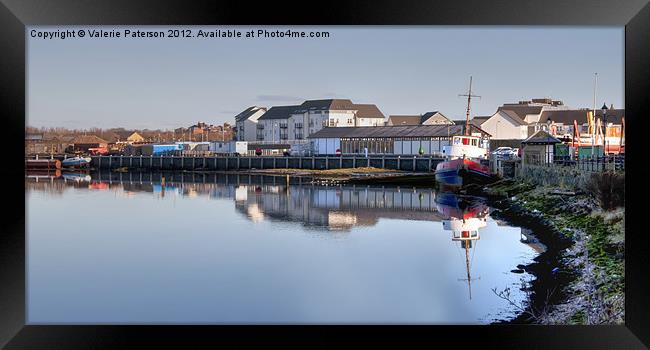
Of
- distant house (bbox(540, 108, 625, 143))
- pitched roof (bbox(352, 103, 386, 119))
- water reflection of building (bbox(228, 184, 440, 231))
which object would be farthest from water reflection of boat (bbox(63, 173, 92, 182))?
distant house (bbox(540, 108, 625, 143))

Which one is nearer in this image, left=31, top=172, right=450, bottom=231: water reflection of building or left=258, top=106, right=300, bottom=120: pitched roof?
left=31, top=172, right=450, bottom=231: water reflection of building

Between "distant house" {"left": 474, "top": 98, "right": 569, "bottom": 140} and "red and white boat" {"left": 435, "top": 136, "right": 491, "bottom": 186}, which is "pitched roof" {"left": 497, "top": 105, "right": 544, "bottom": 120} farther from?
"red and white boat" {"left": 435, "top": 136, "right": 491, "bottom": 186}

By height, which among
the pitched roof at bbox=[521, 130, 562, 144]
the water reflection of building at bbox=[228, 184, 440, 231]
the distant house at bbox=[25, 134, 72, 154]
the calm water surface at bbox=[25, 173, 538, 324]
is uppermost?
the distant house at bbox=[25, 134, 72, 154]

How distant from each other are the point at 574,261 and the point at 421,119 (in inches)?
2730

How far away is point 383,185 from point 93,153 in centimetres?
4699

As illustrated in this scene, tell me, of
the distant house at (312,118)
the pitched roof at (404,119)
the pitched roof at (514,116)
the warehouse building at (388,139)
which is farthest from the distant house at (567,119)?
the pitched roof at (404,119)

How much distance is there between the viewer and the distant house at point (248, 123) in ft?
276

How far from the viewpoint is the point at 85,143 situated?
8788cm

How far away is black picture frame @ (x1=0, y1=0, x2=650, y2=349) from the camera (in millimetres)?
7152

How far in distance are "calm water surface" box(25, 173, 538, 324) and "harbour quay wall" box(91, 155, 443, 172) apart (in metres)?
22.4

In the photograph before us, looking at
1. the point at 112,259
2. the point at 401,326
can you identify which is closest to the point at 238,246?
the point at 112,259

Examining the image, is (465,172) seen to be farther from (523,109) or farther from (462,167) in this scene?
(523,109)
